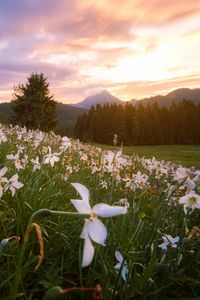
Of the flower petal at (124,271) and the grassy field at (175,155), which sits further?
the grassy field at (175,155)

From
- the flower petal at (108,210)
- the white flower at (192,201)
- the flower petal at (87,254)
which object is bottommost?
the white flower at (192,201)

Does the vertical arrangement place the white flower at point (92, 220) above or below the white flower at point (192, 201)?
above

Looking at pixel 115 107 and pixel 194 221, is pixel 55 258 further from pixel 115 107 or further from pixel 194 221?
pixel 115 107

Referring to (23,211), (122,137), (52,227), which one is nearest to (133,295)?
(52,227)

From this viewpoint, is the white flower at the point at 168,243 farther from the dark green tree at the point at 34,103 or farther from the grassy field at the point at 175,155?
the dark green tree at the point at 34,103

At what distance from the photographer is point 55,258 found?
279 cm

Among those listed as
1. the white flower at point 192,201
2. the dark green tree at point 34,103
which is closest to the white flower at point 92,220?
the white flower at point 192,201

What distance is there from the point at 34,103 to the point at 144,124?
153ft

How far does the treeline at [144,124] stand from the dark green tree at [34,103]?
3415cm

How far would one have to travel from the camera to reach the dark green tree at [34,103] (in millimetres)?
52125

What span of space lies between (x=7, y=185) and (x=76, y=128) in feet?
334

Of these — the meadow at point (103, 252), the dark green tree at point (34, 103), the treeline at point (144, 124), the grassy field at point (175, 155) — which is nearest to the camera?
the meadow at point (103, 252)

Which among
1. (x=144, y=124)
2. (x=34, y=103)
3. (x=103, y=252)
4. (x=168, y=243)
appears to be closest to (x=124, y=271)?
(x=103, y=252)

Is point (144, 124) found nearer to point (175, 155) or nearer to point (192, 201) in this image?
point (175, 155)
